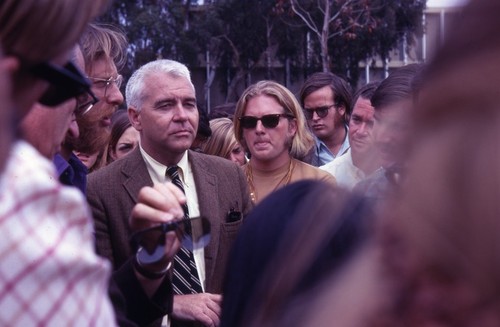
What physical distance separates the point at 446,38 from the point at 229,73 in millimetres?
30037

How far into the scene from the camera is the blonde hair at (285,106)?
4977mm

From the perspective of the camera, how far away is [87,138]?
137 inches

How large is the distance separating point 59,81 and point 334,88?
489 cm

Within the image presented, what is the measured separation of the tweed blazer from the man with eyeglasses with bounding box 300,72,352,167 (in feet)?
7.09

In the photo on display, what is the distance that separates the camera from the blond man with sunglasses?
4859 millimetres

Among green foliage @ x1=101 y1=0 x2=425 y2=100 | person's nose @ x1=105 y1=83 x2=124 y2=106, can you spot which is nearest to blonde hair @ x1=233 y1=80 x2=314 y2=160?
person's nose @ x1=105 y1=83 x2=124 y2=106

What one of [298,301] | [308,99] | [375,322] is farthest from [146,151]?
[375,322]

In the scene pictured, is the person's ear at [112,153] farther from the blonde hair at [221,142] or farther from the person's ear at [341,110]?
the person's ear at [341,110]

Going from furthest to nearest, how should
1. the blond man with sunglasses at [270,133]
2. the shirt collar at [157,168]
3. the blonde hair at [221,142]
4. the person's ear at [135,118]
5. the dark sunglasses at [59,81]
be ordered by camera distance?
1. the blonde hair at [221,142]
2. the blond man with sunglasses at [270,133]
3. the person's ear at [135,118]
4. the shirt collar at [157,168]
5. the dark sunglasses at [59,81]

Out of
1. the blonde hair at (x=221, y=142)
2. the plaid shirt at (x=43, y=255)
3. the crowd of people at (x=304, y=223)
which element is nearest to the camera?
the crowd of people at (x=304, y=223)

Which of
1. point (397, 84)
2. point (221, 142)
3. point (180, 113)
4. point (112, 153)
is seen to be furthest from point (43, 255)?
point (221, 142)

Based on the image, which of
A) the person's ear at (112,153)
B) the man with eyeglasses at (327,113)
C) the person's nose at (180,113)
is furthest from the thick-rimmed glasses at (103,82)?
the man with eyeglasses at (327,113)

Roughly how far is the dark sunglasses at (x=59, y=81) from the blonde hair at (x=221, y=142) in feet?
14.2

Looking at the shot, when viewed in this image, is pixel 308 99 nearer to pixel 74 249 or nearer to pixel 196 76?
pixel 74 249
